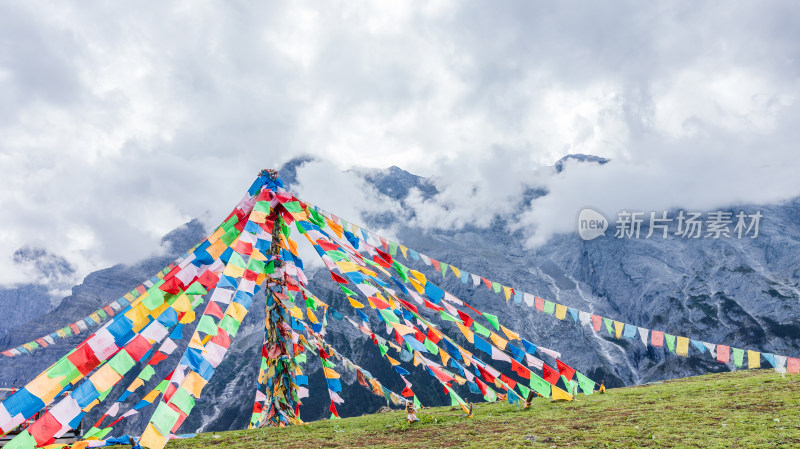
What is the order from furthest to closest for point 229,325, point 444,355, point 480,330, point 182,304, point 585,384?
1. point 480,330
2. point 444,355
3. point 585,384
4. point 182,304
5. point 229,325

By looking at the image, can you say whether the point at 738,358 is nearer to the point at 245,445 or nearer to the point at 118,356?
the point at 245,445

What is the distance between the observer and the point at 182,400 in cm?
948

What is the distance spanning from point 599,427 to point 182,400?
10.4 meters

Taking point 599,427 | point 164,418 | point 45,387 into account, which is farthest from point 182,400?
point 599,427

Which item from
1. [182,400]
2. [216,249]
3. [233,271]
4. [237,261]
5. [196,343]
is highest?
[216,249]

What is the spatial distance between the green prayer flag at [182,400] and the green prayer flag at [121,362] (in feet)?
4.15

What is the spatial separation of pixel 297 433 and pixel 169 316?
20.9 feet

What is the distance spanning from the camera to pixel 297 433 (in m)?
14.7

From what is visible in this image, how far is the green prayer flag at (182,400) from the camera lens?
944 cm

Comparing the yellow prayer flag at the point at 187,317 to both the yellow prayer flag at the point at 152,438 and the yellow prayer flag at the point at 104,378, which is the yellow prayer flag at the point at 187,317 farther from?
the yellow prayer flag at the point at 152,438

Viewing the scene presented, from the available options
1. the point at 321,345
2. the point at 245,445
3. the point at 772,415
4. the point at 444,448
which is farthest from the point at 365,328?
the point at 772,415

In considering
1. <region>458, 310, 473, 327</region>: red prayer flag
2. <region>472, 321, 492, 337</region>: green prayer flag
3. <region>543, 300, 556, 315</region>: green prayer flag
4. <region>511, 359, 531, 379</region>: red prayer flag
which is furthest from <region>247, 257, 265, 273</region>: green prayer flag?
<region>543, 300, 556, 315</region>: green prayer flag

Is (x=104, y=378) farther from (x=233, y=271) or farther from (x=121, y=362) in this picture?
(x=233, y=271)

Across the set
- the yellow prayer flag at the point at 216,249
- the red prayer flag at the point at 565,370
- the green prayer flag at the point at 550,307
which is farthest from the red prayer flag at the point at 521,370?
the yellow prayer flag at the point at 216,249
